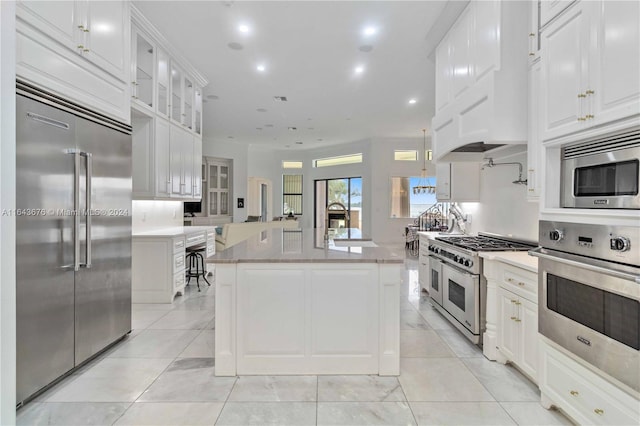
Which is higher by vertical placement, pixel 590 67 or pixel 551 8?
pixel 551 8

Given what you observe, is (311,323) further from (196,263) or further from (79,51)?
(196,263)

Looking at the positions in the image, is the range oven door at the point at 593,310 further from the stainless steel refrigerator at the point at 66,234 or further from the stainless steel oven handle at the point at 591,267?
the stainless steel refrigerator at the point at 66,234

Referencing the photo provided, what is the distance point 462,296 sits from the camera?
3141mm

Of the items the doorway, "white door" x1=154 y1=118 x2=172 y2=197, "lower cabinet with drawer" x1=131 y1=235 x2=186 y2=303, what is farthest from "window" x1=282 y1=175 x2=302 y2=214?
"lower cabinet with drawer" x1=131 y1=235 x2=186 y2=303

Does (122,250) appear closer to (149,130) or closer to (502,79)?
(149,130)

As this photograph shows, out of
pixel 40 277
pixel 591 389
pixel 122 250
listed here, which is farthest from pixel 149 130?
pixel 591 389

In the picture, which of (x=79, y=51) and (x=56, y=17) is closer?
(x=56, y=17)

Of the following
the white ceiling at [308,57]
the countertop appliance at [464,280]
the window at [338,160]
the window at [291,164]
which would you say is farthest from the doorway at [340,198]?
the countertop appliance at [464,280]

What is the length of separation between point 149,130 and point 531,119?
3997 millimetres

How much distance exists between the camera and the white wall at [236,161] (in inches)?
399

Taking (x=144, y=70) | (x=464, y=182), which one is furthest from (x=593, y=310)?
(x=144, y=70)

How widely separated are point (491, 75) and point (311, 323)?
7.66 feet
